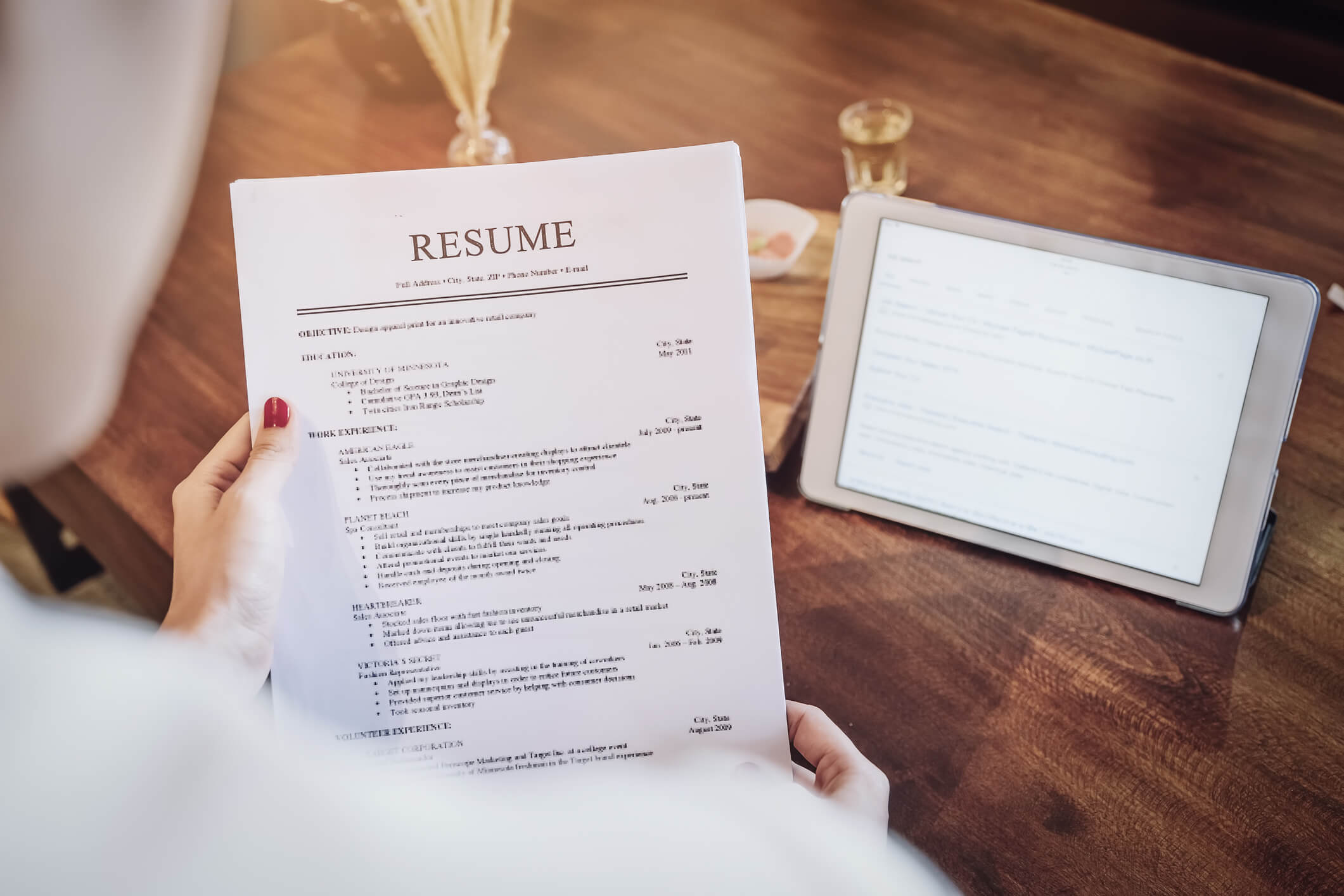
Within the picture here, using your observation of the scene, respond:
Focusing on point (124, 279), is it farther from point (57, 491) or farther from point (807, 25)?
point (807, 25)

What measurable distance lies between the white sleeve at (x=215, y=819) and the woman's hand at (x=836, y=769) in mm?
197

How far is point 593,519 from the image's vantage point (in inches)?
20.9

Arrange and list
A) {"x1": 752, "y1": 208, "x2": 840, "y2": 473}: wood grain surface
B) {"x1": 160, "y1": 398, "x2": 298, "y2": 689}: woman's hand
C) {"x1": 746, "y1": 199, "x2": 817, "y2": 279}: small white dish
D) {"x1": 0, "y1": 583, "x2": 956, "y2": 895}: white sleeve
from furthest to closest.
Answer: {"x1": 746, "y1": 199, "x2": 817, "y2": 279}: small white dish → {"x1": 752, "y1": 208, "x2": 840, "y2": 473}: wood grain surface → {"x1": 160, "y1": 398, "x2": 298, "y2": 689}: woman's hand → {"x1": 0, "y1": 583, "x2": 956, "y2": 895}: white sleeve

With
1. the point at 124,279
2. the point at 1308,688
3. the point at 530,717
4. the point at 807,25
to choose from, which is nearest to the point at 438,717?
the point at 530,717

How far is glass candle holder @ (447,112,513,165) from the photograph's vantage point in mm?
917

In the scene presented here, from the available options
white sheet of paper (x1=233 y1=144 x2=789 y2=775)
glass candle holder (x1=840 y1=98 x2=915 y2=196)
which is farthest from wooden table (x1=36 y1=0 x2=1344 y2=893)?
white sheet of paper (x1=233 y1=144 x2=789 y2=775)

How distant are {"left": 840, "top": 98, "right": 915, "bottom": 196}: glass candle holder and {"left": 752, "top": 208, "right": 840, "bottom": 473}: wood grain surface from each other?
59mm

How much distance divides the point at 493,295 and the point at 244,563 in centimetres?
21

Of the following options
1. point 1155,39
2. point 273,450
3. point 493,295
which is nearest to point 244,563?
point 273,450

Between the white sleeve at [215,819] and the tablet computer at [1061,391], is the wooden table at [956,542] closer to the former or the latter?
the tablet computer at [1061,391]

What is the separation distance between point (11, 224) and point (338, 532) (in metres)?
0.25

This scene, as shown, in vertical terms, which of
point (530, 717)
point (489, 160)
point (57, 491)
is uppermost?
point (489, 160)

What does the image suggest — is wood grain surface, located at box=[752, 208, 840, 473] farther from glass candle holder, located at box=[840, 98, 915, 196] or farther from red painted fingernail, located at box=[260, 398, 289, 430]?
red painted fingernail, located at box=[260, 398, 289, 430]

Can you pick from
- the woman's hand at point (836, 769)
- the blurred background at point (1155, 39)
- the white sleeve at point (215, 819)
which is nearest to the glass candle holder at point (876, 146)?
the blurred background at point (1155, 39)
